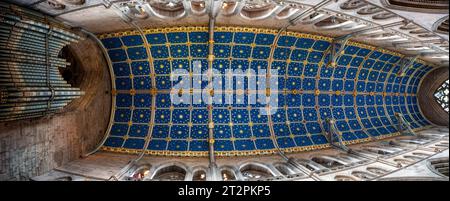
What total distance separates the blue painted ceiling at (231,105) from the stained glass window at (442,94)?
791 cm

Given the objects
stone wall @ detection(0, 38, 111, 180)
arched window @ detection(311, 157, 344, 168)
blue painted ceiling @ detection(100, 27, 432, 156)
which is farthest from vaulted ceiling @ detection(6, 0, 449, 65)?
arched window @ detection(311, 157, 344, 168)

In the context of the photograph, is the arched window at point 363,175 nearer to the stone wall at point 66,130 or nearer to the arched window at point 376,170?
the arched window at point 376,170

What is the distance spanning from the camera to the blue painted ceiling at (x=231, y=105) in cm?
1518

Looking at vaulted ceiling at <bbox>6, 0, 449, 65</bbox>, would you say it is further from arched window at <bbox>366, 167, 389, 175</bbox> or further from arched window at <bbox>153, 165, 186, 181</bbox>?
arched window at <bbox>153, 165, 186, 181</bbox>

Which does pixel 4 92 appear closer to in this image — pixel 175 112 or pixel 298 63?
pixel 175 112

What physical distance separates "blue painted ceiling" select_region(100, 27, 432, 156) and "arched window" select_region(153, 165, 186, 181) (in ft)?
4.10

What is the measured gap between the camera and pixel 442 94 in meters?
21.8

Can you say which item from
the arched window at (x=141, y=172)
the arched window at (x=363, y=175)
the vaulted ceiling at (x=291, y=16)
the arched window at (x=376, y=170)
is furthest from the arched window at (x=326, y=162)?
the arched window at (x=141, y=172)

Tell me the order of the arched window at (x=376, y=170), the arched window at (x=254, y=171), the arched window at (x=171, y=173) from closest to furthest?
the arched window at (x=376, y=170) < the arched window at (x=171, y=173) < the arched window at (x=254, y=171)

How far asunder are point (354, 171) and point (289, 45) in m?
8.40

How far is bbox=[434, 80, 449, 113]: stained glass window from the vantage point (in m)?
21.6

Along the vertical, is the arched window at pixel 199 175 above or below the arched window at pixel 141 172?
below

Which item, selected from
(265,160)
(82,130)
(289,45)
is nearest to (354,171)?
(265,160)

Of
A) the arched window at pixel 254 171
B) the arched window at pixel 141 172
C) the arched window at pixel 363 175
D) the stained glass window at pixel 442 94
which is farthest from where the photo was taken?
the stained glass window at pixel 442 94
